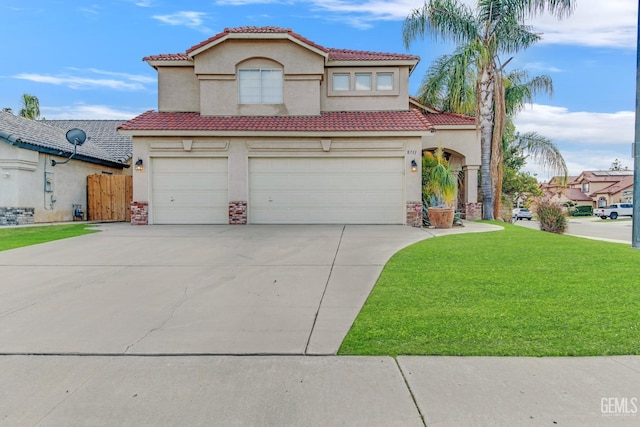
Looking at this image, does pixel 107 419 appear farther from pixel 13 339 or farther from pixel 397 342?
pixel 397 342

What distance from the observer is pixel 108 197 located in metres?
19.3

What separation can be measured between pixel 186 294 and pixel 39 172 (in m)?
14.4

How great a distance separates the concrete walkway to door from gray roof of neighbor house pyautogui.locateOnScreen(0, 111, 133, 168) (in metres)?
7.75

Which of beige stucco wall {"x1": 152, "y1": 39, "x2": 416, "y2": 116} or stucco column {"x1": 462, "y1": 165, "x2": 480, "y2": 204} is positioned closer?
beige stucco wall {"x1": 152, "y1": 39, "x2": 416, "y2": 116}

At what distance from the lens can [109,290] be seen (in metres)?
6.40

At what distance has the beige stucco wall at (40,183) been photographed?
51.4ft

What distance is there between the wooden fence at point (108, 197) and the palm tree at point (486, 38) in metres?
15.0

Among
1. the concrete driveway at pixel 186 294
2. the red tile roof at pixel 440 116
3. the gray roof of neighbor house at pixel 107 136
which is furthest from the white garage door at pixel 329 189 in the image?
the gray roof of neighbor house at pixel 107 136

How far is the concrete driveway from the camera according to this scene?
14.5ft

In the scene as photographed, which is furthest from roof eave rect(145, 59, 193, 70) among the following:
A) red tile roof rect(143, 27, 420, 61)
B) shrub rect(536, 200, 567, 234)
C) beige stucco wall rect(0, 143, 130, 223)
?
shrub rect(536, 200, 567, 234)

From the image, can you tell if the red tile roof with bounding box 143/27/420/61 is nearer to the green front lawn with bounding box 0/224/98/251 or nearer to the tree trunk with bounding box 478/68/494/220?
the tree trunk with bounding box 478/68/494/220

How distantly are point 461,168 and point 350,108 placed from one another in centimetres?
640

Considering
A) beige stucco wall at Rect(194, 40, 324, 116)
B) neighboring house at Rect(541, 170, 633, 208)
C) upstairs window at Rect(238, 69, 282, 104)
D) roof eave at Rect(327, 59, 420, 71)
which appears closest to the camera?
beige stucco wall at Rect(194, 40, 324, 116)

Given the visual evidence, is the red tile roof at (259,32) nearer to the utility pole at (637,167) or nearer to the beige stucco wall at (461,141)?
the beige stucco wall at (461,141)
